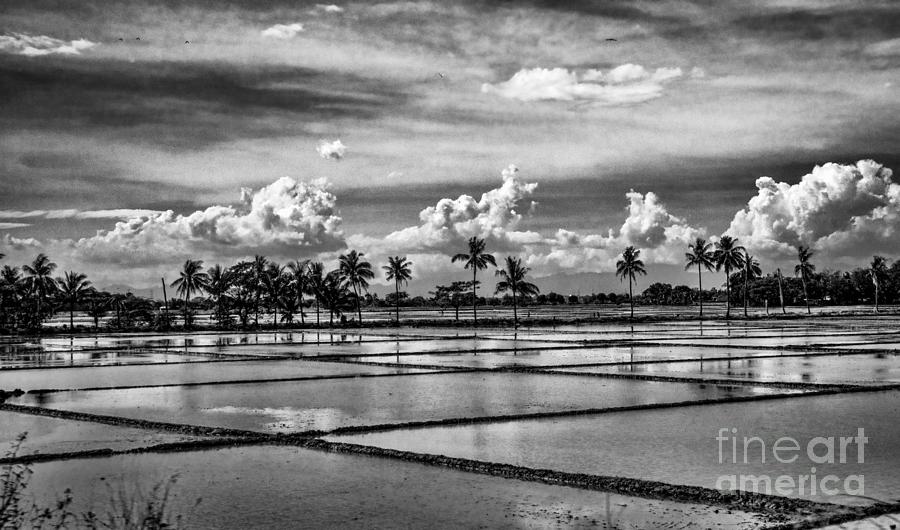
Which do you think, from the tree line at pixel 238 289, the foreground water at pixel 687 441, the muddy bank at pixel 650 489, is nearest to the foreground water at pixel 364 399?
the foreground water at pixel 687 441

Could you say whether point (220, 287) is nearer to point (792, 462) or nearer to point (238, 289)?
point (238, 289)

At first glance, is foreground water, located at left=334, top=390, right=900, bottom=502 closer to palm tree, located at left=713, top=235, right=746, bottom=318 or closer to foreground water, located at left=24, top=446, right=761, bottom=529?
foreground water, located at left=24, top=446, right=761, bottom=529

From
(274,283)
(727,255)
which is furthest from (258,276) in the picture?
(727,255)

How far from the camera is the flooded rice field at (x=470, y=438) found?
32.7 ft

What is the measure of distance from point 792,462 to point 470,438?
5234mm

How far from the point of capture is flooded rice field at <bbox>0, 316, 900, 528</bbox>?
997 cm

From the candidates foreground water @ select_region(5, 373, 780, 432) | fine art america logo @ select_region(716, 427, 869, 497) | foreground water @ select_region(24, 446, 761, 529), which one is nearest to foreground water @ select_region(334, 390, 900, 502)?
fine art america logo @ select_region(716, 427, 869, 497)

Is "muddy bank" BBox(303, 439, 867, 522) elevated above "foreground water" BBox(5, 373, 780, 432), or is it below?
above

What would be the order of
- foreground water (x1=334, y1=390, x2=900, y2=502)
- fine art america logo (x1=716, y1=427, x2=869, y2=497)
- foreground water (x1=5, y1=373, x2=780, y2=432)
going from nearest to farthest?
fine art america logo (x1=716, y1=427, x2=869, y2=497) < foreground water (x1=334, y1=390, x2=900, y2=502) < foreground water (x1=5, y1=373, x2=780, y2=432)

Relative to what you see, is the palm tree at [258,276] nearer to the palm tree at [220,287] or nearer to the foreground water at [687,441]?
the palm tree at [220,287]

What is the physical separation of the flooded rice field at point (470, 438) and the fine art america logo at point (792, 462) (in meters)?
0.06

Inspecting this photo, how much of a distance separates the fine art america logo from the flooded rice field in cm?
6

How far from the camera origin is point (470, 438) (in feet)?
48.4

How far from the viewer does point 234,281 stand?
79562mm
